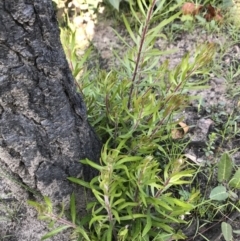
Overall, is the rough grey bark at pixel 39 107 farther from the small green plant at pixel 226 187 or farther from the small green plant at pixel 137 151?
the small green plant at pixel 226 187

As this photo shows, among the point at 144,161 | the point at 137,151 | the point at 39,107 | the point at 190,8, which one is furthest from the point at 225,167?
the point at 190,8

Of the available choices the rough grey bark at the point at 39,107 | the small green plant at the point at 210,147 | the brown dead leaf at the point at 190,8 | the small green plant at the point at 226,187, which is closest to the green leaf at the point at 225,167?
the small green plant at the point at 226,187

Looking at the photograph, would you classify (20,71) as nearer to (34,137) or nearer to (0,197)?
(34,137)

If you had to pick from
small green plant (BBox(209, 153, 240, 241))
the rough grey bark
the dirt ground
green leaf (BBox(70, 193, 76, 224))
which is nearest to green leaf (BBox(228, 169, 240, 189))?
small green plant (BBox(209, 153, 240, 241))

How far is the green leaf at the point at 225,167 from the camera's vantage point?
1.80 meters

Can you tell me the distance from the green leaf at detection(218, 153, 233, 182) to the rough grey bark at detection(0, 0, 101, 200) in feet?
1.72

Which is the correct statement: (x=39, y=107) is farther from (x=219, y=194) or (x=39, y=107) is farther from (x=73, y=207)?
(x=219, y=194)

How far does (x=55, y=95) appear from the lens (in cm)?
137

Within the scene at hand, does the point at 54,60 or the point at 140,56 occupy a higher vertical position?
the point at 54,60

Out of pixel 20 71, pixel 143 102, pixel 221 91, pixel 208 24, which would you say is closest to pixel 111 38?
pixel 208 24

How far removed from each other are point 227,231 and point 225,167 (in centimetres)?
26

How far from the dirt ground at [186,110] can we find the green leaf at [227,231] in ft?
0.35

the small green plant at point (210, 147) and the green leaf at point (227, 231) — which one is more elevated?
the small green plant at point (210, 147)

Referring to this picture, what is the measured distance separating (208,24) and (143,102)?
4.21ft
